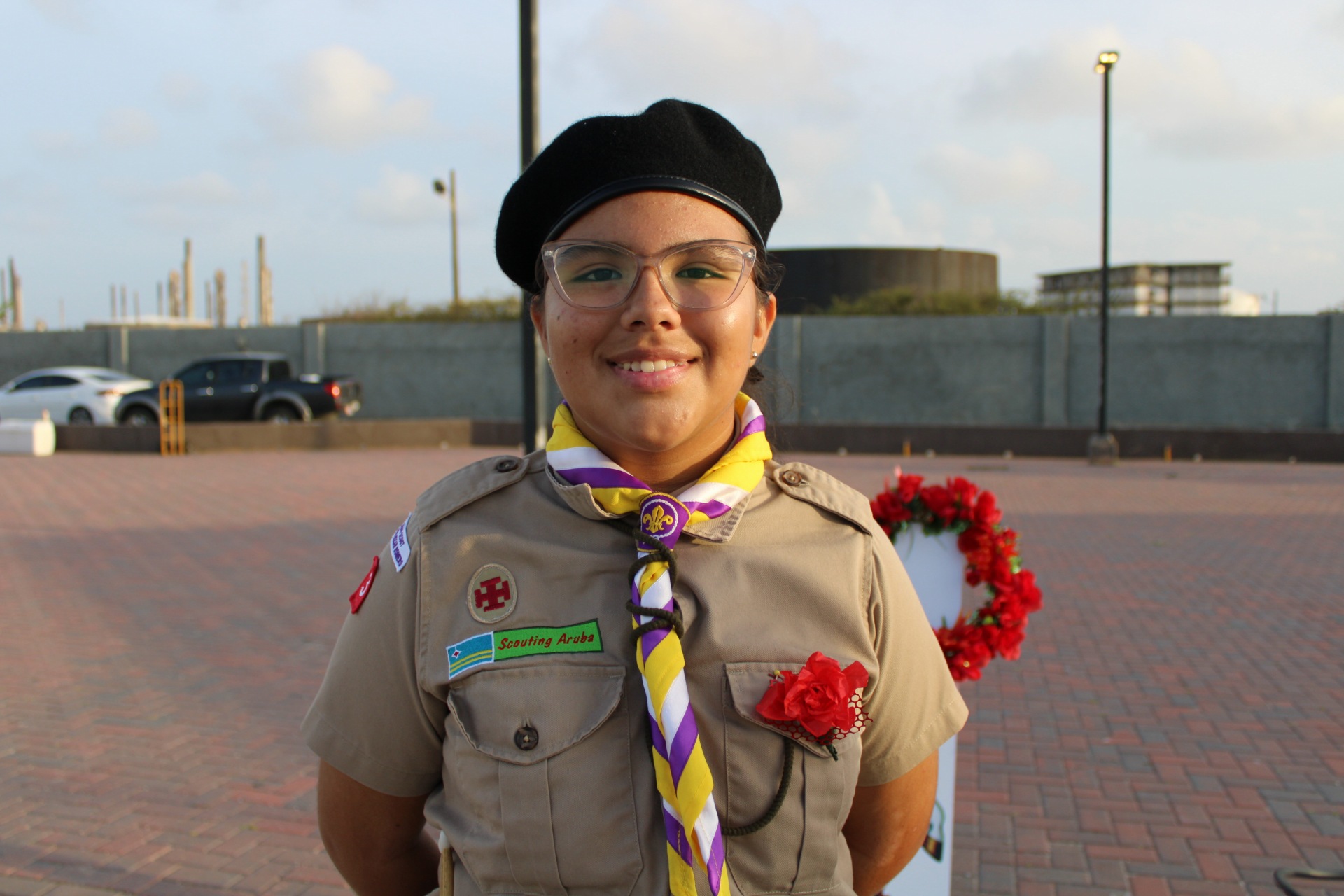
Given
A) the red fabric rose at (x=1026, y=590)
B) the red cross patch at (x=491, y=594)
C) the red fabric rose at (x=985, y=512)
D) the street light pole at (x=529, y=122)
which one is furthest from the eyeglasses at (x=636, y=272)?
the street light pole at (x=529, y=122)

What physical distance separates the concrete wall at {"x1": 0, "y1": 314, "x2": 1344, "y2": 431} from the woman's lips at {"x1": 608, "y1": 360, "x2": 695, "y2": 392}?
19521mm

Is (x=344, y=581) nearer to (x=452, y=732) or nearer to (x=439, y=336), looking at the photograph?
(x=452, y=732)

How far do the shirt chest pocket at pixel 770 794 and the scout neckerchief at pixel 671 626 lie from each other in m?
0.06

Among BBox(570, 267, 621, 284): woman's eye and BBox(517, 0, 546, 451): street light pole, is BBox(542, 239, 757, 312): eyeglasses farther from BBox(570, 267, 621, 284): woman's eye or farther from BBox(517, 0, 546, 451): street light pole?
BBox(517, 0, 546, 451): street light pole

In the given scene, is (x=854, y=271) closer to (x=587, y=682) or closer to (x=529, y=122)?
(x=529, y=122)

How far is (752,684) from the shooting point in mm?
1478

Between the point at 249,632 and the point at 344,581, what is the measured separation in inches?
61.4

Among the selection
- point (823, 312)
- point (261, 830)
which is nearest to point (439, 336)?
point (823, 312)

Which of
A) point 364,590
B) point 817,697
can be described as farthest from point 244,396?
point 817,697

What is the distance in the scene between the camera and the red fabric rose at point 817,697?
142 cm

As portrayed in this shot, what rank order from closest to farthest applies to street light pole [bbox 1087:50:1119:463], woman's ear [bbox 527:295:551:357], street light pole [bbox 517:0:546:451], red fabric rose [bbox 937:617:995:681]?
woman's ear [bbox 527:295:551:357]
red fabric rose [bbox 937:617:995:681]
street light pole [bbox 517:0:546:451]
street light pole [bbox 1087:50:1119:463]

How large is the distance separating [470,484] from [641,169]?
1.74 ft

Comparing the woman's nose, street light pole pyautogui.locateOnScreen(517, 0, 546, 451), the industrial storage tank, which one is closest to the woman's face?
the woman's nose

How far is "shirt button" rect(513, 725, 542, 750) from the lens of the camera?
1451mm
